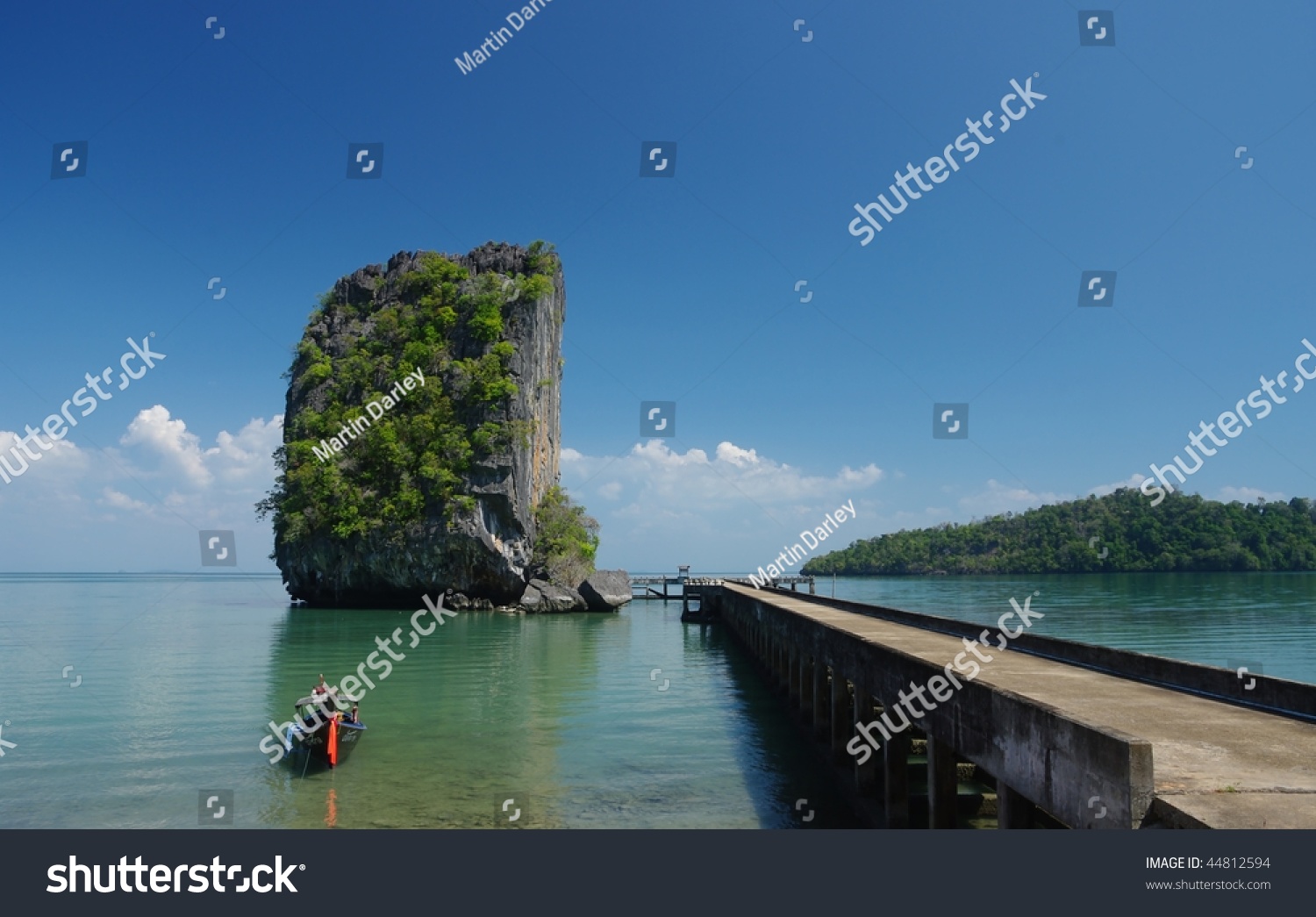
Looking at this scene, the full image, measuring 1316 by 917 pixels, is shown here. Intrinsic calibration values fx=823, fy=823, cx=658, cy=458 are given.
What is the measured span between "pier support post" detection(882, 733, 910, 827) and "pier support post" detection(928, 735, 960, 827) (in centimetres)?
179

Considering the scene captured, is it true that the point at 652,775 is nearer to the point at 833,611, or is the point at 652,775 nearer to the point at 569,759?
the point at 569,759

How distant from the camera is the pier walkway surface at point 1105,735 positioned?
534 centimetres

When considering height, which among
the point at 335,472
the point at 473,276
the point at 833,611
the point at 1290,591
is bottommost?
the point at 1290,591

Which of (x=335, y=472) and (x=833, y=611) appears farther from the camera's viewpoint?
(x=335, y=472)

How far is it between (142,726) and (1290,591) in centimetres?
9646

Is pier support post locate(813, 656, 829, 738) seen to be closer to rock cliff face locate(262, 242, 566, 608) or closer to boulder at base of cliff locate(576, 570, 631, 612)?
rock cliff face locate(262, 242, 566, 608)

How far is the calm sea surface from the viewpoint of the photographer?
13.4 metres

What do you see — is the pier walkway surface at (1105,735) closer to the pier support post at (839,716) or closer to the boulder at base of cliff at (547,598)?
the pier support post at (839,716)

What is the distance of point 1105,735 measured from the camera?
557 centimetres

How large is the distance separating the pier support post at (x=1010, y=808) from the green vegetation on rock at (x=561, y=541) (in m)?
58.7

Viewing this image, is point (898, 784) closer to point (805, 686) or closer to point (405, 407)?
point (805, 686)

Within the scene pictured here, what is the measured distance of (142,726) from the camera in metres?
19.9
